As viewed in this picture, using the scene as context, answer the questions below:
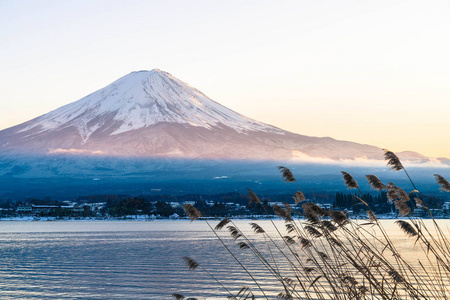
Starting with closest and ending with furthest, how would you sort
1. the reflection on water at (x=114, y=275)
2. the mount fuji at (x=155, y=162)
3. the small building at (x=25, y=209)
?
the reflection on water at (x=114, y=275) < the small building at (x=25, y=209) < the mount fuji at (x=155, y=162)

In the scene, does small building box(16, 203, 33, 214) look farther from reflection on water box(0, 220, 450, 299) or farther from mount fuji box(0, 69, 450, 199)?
reflection on water box(0, 220, 450, 299)

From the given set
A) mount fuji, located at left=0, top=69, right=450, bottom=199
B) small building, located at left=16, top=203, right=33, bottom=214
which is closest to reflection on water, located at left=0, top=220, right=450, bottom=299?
small building, located at left=16, top=203, right=33, bottom=214

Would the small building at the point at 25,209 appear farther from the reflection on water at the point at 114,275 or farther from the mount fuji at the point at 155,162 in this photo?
the reflection on water at the point at 114,275

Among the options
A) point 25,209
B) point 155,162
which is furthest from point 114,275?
point 155,162

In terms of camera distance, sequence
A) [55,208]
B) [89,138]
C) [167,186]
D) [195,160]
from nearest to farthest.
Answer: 1. [55,208]
2. [167,186]
3. [195,160]
4. [89,138]

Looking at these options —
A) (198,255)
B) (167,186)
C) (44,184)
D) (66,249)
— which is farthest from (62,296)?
(44,184)

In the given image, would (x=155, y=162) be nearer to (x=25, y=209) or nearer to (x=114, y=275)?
(x=25, y=209)

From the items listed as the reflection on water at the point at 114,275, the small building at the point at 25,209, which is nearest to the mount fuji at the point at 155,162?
the small building at the point at 25,209

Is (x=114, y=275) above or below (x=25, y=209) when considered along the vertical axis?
above

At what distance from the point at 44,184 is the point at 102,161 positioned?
2273 cm

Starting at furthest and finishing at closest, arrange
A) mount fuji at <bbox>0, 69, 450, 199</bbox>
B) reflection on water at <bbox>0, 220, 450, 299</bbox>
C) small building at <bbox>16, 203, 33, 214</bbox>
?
1. mount fuji at <bbox>0, 69, 450, 199</bbox>
2. small building at <bbox>16, 203, 33, 214</bbox>
3. reflection on water at <bbox>0, 220, 450, 299</bbox>

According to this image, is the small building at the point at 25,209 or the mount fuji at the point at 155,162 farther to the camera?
the mount fuji at the point at 155,162

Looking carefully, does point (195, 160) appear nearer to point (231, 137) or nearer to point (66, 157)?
point (231, 137)

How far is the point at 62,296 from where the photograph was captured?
71.2ft
